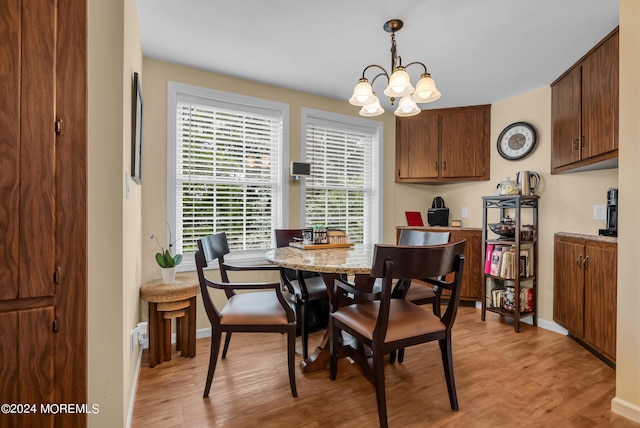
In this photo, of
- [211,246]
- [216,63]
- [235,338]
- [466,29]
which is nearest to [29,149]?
[211,246]

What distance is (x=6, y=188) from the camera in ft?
3.39

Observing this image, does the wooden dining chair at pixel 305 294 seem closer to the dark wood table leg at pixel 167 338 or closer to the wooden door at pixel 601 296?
the dark wood table leg at pixel 167 338

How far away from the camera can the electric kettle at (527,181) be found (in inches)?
122

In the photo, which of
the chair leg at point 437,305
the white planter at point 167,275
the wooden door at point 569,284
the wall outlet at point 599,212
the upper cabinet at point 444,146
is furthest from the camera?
the upper cabinet at point 444,146

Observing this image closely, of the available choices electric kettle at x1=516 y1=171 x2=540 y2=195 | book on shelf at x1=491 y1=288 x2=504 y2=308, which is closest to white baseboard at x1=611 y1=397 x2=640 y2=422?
book on shelf at x1=491 y1=288 x2=504 y2=308

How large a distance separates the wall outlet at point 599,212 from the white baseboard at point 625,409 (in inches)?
63.2

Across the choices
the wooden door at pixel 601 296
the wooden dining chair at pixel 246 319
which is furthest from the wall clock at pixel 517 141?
the wooden dining chair at pixel 246 319

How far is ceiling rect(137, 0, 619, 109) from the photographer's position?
6.30ft

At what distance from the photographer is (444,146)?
3.77m

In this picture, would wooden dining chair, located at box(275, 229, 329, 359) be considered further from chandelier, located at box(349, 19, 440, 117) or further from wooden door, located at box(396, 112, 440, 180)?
wooden door, located at box(396, 112, 440, 180)

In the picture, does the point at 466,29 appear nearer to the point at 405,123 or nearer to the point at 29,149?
the point at 405,123

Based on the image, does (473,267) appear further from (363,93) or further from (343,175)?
(363,93)

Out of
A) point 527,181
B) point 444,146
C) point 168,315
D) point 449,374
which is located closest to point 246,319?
point 168,315

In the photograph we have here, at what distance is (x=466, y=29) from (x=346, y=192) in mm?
2012
